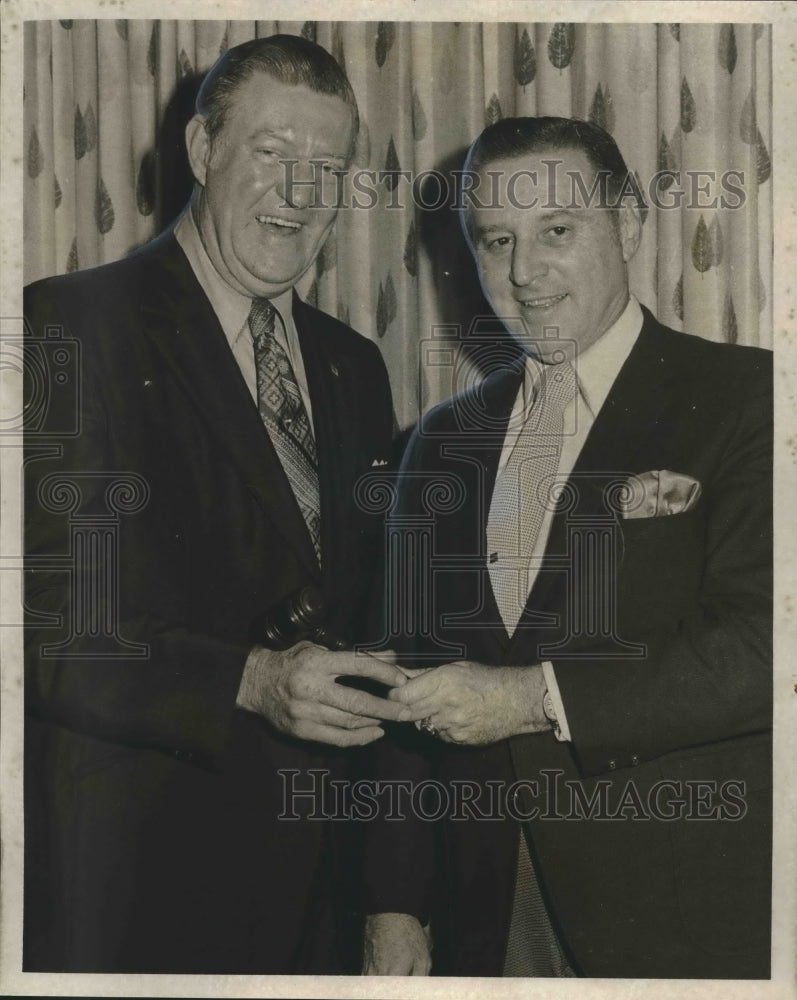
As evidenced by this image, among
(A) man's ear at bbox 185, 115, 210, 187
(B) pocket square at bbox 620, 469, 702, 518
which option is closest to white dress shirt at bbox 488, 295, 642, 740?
(B) pocket square at bbox 620, 469, 702, 518

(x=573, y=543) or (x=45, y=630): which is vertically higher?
(x=573, y=543)

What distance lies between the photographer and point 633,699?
1629 mm

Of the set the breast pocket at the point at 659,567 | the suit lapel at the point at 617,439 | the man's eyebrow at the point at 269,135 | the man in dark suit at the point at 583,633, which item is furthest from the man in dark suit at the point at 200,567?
the breast pocket at the point at 659,567

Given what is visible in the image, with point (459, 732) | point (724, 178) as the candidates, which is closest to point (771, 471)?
point (724, 178)

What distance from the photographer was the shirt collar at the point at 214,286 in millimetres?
1711

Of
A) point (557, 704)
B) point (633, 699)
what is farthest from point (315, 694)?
point (633, 699)

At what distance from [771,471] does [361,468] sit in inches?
26.1

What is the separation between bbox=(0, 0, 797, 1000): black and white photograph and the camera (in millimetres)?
1663

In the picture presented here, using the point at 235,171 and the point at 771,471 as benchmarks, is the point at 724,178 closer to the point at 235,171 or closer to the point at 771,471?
the point at 771,471

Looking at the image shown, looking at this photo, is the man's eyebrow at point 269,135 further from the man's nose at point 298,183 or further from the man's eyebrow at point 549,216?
the man's eyebrow at point 549,216

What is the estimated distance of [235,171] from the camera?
1.69 metres

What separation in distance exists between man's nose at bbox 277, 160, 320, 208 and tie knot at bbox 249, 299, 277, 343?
16cm

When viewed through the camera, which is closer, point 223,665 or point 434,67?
point 223,665

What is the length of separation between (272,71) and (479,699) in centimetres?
105
